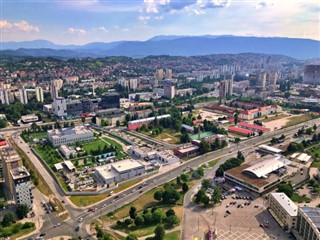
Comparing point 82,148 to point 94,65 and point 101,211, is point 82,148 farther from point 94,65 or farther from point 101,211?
point 94,65

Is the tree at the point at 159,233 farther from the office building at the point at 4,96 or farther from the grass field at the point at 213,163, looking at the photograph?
the office building at the point at 4,96

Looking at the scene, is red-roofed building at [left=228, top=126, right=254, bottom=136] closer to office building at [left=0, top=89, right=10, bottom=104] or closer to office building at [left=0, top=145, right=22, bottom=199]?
office building at [left=0, top=145, right=22, bottom=199]

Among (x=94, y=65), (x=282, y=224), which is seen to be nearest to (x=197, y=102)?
(x=282, y=224)

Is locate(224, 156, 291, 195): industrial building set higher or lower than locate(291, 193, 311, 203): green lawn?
higher

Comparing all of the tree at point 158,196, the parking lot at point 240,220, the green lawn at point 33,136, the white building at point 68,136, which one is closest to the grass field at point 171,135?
the white building at point 68,136

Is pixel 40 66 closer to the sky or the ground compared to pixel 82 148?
closer to the sky

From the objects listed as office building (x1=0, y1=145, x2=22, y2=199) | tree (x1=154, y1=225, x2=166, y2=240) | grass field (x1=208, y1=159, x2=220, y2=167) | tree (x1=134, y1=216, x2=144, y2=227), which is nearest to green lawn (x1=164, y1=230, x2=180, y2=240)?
tree (x1=154, y1=225, x2=166, y2=240)
